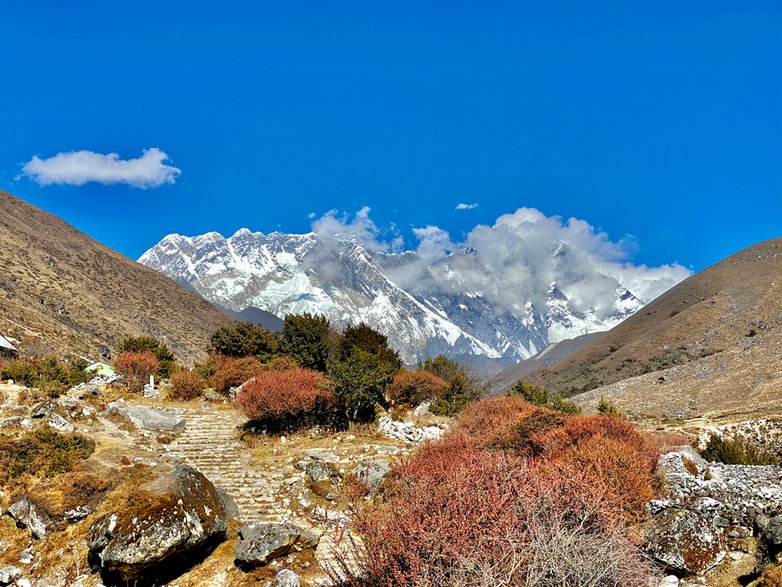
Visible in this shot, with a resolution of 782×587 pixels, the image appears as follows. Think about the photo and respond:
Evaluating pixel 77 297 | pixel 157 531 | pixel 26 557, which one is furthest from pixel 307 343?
pixel 77 297

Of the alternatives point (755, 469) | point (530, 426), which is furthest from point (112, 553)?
point (755, 469)

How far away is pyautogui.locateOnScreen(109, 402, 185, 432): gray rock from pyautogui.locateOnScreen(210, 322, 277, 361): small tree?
11382 mm

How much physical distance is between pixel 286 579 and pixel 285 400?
36.2 feet

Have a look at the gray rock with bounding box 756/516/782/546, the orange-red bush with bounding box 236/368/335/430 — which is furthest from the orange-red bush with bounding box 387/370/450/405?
the gray rock with bounding box 756/516/782/546

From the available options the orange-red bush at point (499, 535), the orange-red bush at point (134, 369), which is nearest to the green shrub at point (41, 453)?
the orange-red bush at point (499, 535)

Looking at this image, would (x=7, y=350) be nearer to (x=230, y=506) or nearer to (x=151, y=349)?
(x=151, y=349)

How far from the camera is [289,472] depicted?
15461 mm

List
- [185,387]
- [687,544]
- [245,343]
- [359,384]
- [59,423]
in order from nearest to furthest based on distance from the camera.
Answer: [687,544]
[59,423]
[359,384]
[185,387]
[245,343]

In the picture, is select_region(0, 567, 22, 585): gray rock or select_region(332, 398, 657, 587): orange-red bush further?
select_region(0, 567, 22, 585): gray rock

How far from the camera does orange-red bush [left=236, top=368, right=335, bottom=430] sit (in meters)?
19.4

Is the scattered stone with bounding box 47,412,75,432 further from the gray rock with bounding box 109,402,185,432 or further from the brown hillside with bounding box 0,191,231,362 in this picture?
the brown hillside with bounding box 0,191,231,362

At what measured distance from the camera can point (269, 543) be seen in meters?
9.62

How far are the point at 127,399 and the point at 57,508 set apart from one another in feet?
48.8

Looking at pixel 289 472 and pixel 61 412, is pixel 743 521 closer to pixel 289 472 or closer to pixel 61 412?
pixel 289 472
